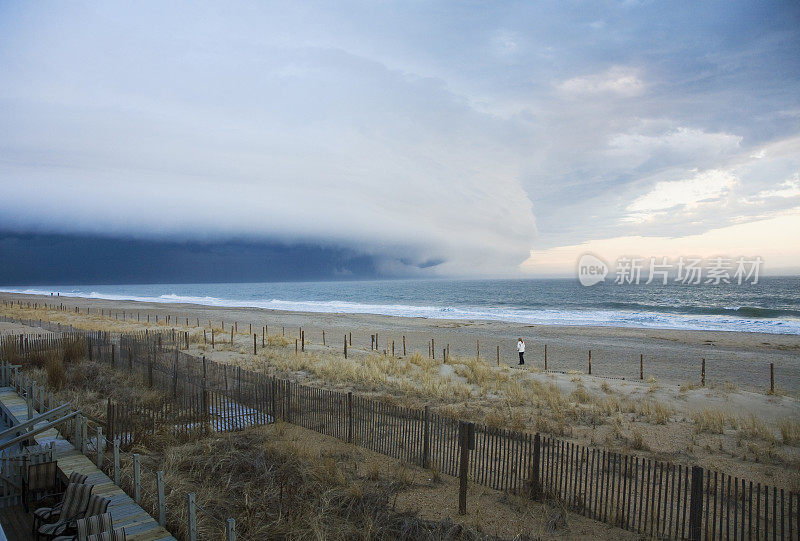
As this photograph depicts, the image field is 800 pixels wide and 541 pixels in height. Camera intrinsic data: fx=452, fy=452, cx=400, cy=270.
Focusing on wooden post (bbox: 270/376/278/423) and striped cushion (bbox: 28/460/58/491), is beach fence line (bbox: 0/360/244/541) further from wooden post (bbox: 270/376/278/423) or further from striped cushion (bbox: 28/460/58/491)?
wooden post (bbox: 270/376/278/423)

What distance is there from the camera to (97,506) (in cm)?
685

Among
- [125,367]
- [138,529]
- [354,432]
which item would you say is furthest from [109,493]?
[125,367]

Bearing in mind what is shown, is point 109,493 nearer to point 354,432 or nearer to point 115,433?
point 115,433

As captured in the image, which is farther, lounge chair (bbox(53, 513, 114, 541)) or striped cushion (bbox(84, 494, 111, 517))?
striped cushion (bbox(84, 494, 111, 517))

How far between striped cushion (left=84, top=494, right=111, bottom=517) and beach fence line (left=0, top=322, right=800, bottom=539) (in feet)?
13.0

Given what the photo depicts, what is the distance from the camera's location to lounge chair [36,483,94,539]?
7027mm

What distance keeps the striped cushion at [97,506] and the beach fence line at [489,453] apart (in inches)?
156

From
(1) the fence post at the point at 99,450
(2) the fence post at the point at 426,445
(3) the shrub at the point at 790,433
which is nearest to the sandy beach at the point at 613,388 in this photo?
(3) the shrub at the point at 790,433

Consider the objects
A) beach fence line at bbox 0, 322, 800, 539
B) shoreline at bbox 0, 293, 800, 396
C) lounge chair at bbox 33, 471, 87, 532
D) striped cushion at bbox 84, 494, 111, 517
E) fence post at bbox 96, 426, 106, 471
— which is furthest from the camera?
shoreline at bbox 0, 293, 800, 396

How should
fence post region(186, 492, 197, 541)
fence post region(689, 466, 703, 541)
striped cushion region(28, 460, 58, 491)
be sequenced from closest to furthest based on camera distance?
fence post region(186, 492, 197, 541) → fence post region(689, 466, 703, 541) → striped cushion region(28, 460, 58, 491)

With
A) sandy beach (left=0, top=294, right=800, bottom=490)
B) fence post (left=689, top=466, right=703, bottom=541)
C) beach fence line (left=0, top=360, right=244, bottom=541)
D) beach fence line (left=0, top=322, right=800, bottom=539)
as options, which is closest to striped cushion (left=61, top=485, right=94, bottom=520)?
beach fence line (left=0, top=360, right=244, bottom=541)

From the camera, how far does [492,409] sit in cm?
1528

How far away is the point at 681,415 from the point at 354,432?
1109cm

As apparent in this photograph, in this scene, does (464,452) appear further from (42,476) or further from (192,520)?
(42,476)
